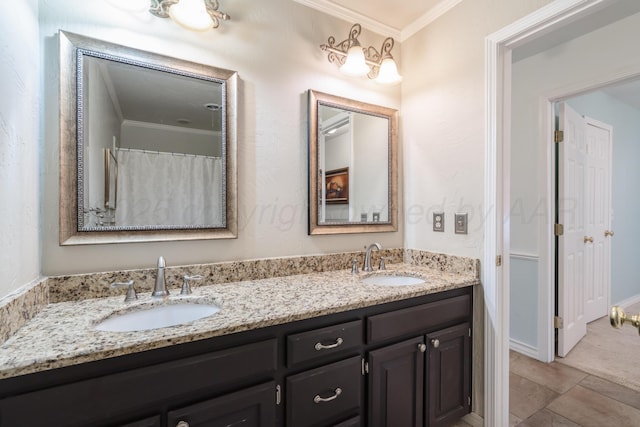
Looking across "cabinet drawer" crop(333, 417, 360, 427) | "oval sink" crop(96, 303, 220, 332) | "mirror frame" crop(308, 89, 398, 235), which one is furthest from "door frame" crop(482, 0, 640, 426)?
"oval sink" crop(96, 303, 220, 332)

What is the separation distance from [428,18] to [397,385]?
6.89ft

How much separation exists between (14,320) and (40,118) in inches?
30.3

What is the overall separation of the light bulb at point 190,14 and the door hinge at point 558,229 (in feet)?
8.98

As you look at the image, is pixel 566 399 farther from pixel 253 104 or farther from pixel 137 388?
pixel 253 104

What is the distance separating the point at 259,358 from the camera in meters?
1.03

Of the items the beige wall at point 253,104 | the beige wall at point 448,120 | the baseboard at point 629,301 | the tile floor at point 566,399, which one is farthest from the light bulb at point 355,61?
the baseboard at point 629,301

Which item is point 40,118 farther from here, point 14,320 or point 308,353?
point 308,353

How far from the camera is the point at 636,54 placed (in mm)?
2025

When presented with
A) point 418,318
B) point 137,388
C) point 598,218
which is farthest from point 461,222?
point 598,218

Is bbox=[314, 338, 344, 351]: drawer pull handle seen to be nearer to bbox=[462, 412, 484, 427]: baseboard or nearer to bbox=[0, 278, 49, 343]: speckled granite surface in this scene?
bbox=[0, 278, 49, 343]: speckled granite surface

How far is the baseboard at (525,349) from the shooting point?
2.43m

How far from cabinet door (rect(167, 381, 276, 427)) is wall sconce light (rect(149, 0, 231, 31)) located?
152 cm

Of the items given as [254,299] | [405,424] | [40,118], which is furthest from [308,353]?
[40,118]

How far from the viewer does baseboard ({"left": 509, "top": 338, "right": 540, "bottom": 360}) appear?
2.43 metres
